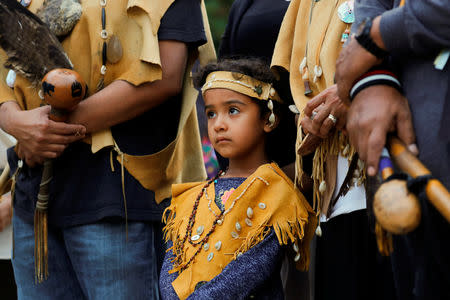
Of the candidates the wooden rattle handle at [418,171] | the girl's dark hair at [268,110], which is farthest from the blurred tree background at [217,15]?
the wooden rattle handle at [418,171]

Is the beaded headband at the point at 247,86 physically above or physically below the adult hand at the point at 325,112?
below

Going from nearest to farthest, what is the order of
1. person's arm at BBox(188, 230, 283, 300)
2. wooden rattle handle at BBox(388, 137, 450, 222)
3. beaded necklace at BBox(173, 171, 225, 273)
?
wooden rattle handle at BBox(388, 137, 450, 222) → person's arm at BBox(188, 230, 283, 300) → beaded necklace at BBox(173, 171, 225, 273)

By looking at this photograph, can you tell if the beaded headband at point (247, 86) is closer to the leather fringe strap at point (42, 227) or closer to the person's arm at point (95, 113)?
the person's arm at point (95, 113)

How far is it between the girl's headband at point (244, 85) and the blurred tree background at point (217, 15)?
4147mm

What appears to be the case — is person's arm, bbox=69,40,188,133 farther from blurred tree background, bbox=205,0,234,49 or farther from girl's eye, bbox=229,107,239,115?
blurred tree background, bbox=205,0,234,49

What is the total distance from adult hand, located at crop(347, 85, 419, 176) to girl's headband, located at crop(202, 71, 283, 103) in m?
0.87

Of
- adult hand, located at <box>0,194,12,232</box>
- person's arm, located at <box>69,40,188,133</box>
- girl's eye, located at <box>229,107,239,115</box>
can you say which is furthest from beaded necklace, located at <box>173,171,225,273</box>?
adult hand, located at <box>0,194,12,232</box>

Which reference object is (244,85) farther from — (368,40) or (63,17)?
(368,40)

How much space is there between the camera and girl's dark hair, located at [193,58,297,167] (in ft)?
8.20

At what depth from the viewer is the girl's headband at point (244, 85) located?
2.46 m

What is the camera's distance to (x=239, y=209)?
227 cm

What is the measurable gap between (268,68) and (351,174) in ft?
2.30

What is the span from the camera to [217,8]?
6.82 m

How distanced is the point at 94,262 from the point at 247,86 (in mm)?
891
